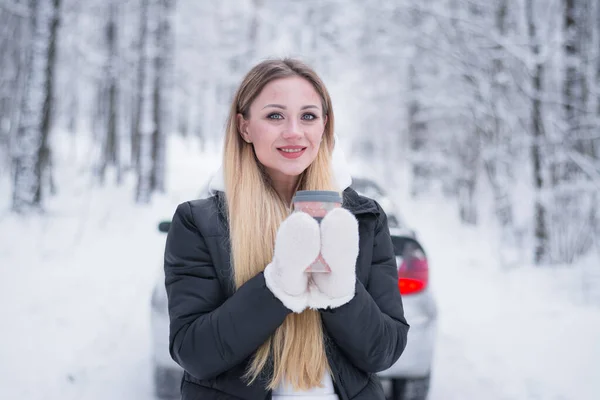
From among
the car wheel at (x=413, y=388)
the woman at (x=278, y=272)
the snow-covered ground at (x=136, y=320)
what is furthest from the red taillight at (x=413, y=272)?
the woman at (x=278, y=272)

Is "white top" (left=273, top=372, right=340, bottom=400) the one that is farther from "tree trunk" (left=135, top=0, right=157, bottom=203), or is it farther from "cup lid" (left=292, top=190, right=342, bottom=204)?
"tree trunk" (left=135, top=0, right=157, bottom=203)

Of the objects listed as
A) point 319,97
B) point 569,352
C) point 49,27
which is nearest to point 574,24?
point 569,352

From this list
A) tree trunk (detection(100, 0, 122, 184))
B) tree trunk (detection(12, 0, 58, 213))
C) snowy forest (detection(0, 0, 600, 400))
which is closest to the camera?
snowy forest (detection(0, 0, 600, 400))

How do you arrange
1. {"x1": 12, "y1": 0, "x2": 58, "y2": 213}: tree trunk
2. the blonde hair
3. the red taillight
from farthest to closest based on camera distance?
{"x1": 12, "y1": 0, "x2": 58, "y2": 213}: tree trunk
the red taillight
the blonde hair

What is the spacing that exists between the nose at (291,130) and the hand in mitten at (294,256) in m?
0.42

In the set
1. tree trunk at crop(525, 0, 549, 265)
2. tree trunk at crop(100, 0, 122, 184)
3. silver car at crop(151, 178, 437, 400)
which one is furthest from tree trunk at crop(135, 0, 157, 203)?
silver car at crop(151, 178, 437, 400)

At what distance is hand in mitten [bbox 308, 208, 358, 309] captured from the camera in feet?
4.32

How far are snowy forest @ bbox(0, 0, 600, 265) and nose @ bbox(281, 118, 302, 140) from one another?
438 millimetres

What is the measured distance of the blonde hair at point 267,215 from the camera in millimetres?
1535

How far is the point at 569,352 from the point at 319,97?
393 centimetres

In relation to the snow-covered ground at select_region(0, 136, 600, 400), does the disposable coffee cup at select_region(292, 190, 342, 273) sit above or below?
above

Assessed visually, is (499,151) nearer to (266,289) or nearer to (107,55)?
(266,289)

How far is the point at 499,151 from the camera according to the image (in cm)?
825

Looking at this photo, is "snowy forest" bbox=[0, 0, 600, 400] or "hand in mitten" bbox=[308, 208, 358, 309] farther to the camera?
"snowy forest" bbox=[0, 0, 600, 400]
